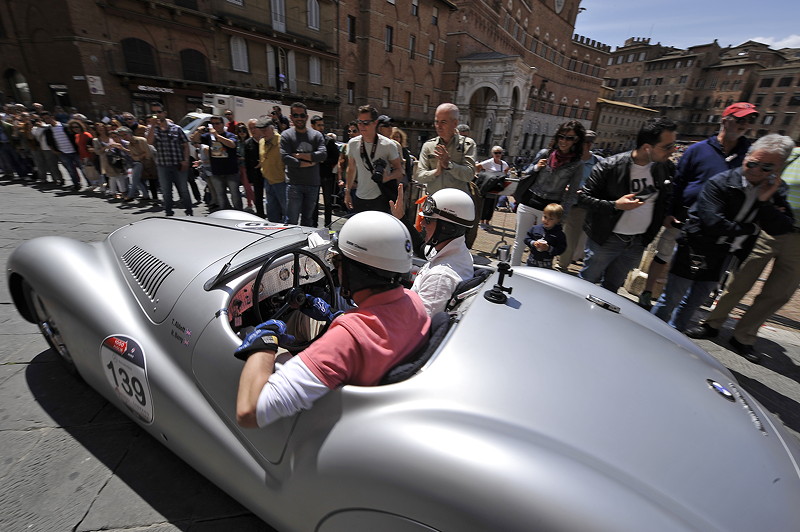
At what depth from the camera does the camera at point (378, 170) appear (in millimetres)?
4059

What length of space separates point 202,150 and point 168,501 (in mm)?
6412

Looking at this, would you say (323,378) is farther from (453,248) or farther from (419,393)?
(453,248)

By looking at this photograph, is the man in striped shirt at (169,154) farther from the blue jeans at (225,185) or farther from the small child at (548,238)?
the small child at (548,238)

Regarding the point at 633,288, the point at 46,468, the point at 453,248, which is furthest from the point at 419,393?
the point at 633,288

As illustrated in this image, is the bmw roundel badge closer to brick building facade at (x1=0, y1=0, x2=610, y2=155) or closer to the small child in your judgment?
the small child

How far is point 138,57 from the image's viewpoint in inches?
687

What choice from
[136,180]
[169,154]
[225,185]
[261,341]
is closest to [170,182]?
[169,154]

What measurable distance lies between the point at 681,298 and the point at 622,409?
8.97 feet

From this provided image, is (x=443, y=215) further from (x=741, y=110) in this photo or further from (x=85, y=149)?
(x=85, y=149)

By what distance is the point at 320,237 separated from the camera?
7.10ft

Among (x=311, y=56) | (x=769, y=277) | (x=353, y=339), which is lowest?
(x=769, y=277)

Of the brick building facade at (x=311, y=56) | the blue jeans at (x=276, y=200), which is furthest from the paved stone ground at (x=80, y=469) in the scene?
the brick building facade at (x=311, y=56)

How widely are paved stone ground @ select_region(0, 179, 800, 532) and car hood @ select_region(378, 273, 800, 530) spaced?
1341 mm

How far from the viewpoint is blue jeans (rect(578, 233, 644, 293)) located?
3.20 metres
